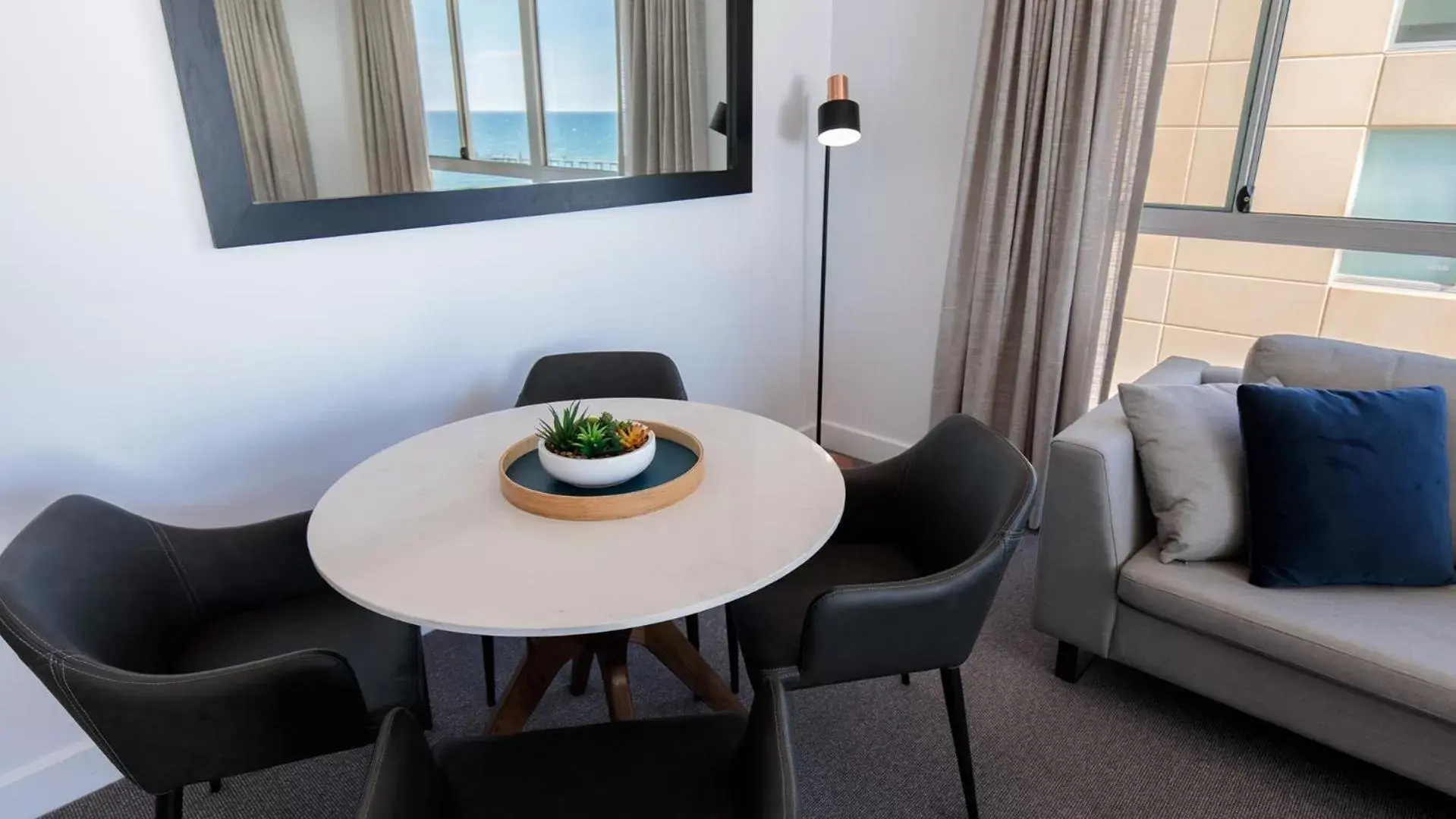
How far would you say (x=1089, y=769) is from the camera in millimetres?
1804

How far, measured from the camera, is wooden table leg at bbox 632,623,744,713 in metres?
1.80

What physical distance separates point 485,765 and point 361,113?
1.53m

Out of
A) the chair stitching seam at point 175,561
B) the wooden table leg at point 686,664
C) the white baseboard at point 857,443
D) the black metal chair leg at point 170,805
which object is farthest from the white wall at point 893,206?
the black metal chair leg at point 170,805

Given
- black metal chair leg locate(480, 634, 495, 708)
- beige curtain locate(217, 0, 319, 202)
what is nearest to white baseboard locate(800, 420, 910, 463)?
black metal chair leg locate(480, 634, 495, 708)

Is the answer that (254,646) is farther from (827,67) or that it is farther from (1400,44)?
(1400,44)

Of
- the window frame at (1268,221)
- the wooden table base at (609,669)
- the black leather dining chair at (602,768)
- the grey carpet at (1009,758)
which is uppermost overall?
the window frame at (1268,221)

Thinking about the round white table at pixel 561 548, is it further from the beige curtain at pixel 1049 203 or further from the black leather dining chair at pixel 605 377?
the beige curtain at pixel 1049 203

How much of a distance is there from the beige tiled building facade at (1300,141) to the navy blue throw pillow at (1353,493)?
2.65ft

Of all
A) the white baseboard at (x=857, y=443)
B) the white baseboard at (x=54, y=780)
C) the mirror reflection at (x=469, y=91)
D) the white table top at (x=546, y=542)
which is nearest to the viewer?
the white table top at (x=546, y=542)

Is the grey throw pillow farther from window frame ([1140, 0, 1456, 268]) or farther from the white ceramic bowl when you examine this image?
the white ceramic bowl

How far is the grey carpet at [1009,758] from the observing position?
171cm

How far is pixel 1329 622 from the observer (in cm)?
161

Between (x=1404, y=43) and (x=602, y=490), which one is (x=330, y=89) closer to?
(x=602, y=490)

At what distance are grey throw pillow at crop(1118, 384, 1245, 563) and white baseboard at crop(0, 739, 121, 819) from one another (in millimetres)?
2377
